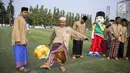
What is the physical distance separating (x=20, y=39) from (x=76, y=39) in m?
2.97

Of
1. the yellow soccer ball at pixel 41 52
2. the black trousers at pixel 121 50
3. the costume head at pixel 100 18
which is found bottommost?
the black trousers at pixel 121 50

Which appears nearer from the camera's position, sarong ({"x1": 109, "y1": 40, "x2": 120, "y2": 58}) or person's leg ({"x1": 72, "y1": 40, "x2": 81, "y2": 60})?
sarong ({"x1": 109, "y1": 40, "x2": 120, "y2": 58})

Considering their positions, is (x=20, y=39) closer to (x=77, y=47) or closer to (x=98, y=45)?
(x=77, y=47)

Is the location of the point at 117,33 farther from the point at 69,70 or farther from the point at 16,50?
the point at 16,50

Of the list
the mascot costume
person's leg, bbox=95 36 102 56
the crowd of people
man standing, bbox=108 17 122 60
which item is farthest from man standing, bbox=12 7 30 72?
person's leg, bbox=95 36 102 56

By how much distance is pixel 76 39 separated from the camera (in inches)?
381

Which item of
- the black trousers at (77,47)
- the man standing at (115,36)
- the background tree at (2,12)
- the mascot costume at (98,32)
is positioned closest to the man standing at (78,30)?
the black trousers at (77,47)

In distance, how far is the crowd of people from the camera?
726cm

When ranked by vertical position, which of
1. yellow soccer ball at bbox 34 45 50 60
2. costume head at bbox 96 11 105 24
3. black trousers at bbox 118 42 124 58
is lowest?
black trousers at bbox 118 42 124 58

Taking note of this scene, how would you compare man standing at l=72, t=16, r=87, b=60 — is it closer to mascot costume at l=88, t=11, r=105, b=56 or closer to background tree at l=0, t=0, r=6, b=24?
mascot costume at l=88, t=11, r=105, b=56

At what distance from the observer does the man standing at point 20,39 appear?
716cm

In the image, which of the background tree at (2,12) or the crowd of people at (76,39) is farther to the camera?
the background tree at (2,12)

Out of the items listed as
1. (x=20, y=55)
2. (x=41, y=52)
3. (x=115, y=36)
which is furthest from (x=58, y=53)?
(x=115, y=36)

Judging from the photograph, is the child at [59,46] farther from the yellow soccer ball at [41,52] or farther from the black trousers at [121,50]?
the black trousers at [121,50]
